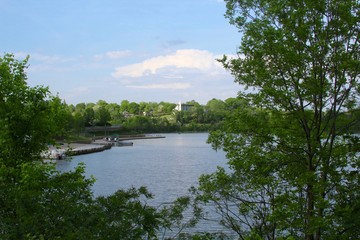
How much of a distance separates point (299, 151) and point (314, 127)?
0.82 meters

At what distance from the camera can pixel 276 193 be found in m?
11.6

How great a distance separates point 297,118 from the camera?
10.8m

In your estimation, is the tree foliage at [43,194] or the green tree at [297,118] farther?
the green tree at [297,118]

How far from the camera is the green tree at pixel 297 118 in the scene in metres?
10.0

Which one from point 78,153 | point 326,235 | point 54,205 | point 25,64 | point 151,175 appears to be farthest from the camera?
point 78,153

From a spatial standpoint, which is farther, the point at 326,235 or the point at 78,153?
the point at 78,153

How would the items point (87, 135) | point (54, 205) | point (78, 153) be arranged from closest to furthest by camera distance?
point (54, 205) < point (78, 153) < point (87, 135)

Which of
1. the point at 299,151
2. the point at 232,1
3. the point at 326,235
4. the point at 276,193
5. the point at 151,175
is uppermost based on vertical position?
the point at 232,1

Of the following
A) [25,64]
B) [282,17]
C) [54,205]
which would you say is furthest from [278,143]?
[25,64]

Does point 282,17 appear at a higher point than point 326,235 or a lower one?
higher

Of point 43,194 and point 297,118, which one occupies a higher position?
point 297,118

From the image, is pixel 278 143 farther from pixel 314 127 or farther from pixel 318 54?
pixel 318 54

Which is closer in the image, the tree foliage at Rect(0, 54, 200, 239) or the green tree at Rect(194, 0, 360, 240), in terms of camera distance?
the tree foliage at Rect(0, 54, 200, 239)

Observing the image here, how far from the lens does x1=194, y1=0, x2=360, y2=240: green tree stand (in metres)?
10.0
